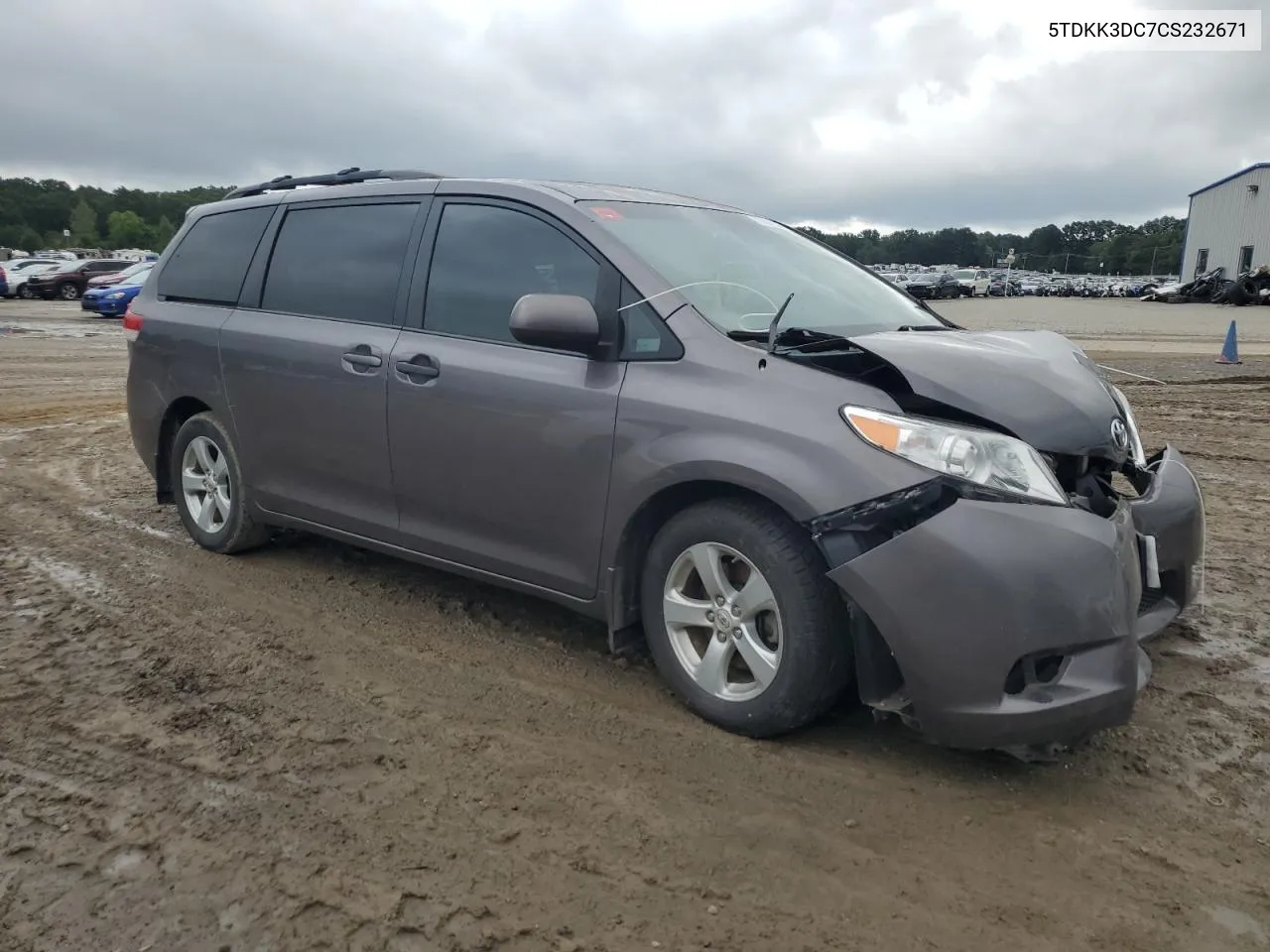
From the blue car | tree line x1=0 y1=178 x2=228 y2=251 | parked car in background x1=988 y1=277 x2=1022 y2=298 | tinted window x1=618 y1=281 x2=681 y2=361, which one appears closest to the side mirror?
tinted window x1=618 y1=281 x2=681 y2=361

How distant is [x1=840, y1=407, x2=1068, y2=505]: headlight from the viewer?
2.78 meters

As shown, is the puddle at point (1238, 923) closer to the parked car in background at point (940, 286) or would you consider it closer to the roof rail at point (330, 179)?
the roof rail at point (330, 179)

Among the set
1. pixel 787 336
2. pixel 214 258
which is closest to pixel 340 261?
pixel 214 258

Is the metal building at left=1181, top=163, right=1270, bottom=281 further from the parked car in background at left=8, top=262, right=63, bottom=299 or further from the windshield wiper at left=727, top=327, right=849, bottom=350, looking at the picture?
the windshield wiper at left=727, top=327, right=849, bottom=350

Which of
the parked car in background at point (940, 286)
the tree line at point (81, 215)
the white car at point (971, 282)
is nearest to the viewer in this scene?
the parked car in background at point (940, 286)

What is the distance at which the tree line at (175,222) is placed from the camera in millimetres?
111562

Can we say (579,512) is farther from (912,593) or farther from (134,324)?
(134,324)

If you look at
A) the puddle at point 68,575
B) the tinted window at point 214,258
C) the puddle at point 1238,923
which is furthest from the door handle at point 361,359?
the puddle at point 1238,923

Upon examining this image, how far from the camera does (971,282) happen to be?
56.8 meters

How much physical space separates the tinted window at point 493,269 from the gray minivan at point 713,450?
1 centimetres

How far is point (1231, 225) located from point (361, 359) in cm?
6381

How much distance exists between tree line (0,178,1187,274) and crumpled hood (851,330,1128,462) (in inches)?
4185

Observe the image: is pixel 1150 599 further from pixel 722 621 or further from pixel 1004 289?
pixel 1004 289

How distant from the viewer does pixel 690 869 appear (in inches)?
99.1
